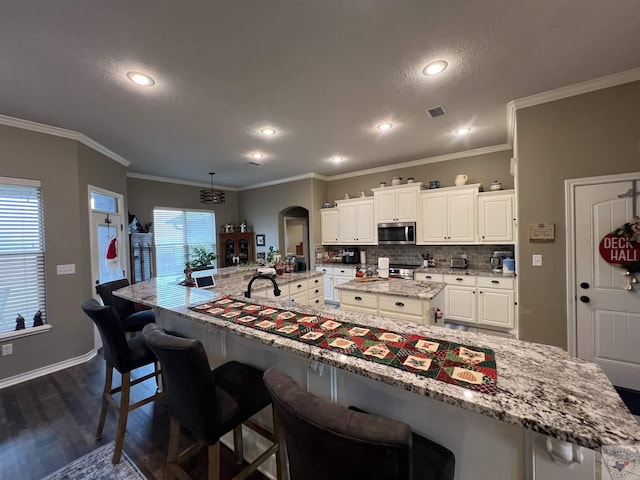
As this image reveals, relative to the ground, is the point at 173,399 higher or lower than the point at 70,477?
higher

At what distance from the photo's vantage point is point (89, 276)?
3.57 m

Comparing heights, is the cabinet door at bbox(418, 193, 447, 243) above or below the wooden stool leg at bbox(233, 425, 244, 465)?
above

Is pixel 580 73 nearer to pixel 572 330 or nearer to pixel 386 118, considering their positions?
pixel 386 118

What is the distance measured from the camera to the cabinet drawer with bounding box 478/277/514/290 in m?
3.86

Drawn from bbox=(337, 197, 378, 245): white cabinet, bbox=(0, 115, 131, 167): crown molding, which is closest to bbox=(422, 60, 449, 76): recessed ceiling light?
bbox=(337, 197, 378, 245): white cabinet

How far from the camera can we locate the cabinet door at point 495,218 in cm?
410

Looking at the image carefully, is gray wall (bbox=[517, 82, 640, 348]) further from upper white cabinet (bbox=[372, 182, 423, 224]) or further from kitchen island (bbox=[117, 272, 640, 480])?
kitchen island (bbox=[117, 272, 640, 480])

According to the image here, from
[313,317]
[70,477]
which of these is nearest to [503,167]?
[313,317]

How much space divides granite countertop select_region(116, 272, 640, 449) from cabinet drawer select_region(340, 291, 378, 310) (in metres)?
1.63

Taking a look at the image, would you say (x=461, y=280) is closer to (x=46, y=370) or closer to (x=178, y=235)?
(x=46, y=370)

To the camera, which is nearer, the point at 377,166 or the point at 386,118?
the point at 386,118

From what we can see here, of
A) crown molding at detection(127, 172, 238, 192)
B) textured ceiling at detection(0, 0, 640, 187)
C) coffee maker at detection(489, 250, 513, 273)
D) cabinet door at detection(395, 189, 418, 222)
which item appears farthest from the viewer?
crown molding at detection(127, 172, 238, 192)

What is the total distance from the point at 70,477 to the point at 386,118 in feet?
13.8

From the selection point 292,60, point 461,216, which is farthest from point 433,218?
point 292,60
